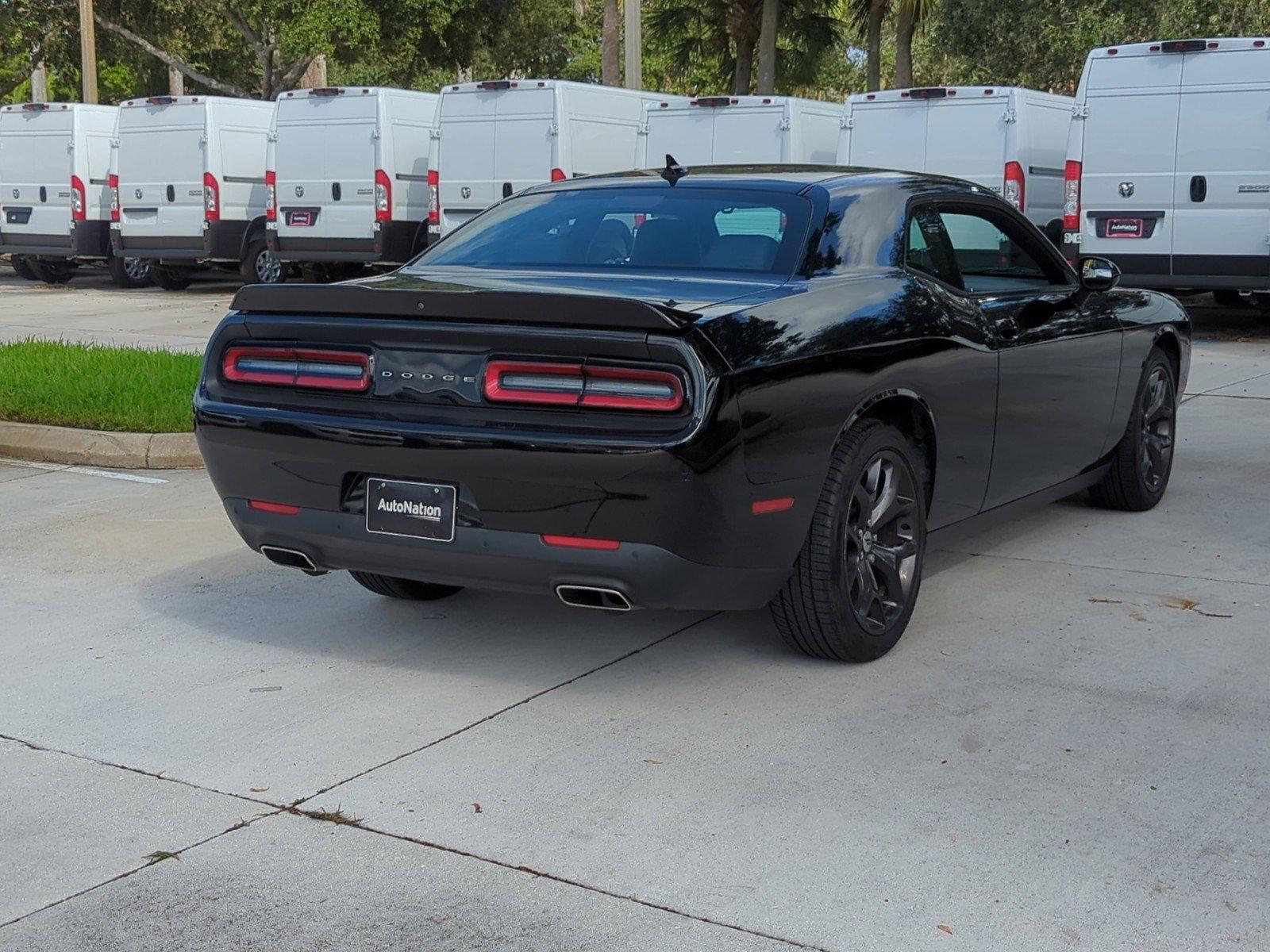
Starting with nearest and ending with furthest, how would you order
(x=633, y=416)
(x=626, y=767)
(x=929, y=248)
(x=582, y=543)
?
Answer: 1. (x=626, y=767)
2. (x=633, y=416)
3. (x=582, y=543)
4. (x=929, y=248)

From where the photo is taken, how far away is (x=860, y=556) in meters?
5.10

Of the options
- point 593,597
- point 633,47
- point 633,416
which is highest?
point 633,47

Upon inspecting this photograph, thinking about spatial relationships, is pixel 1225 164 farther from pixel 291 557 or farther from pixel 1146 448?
pixel 291 557

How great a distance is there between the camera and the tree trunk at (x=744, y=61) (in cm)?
3222

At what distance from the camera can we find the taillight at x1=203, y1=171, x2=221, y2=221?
21.0 meters

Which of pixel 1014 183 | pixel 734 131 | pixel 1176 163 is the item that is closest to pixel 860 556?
pixel 1176 163

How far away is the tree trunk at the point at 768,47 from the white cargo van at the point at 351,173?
402 inches

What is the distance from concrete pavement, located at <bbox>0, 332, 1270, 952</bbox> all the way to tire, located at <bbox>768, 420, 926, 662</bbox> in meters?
0.13

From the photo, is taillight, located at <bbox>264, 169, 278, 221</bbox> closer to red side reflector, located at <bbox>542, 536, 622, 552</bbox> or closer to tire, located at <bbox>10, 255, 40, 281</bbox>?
tire, located at <bbox>10, 255, 40, 281</bbox>

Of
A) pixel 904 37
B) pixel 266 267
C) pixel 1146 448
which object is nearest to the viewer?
pixel 1146 448

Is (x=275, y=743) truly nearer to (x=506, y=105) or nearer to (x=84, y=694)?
(x=84, y=694)

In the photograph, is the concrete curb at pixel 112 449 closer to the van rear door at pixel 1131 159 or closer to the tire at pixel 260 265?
the van rear door at pixel 1131 159

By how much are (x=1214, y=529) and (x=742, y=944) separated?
14.7ft

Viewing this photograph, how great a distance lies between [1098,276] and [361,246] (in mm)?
14304
